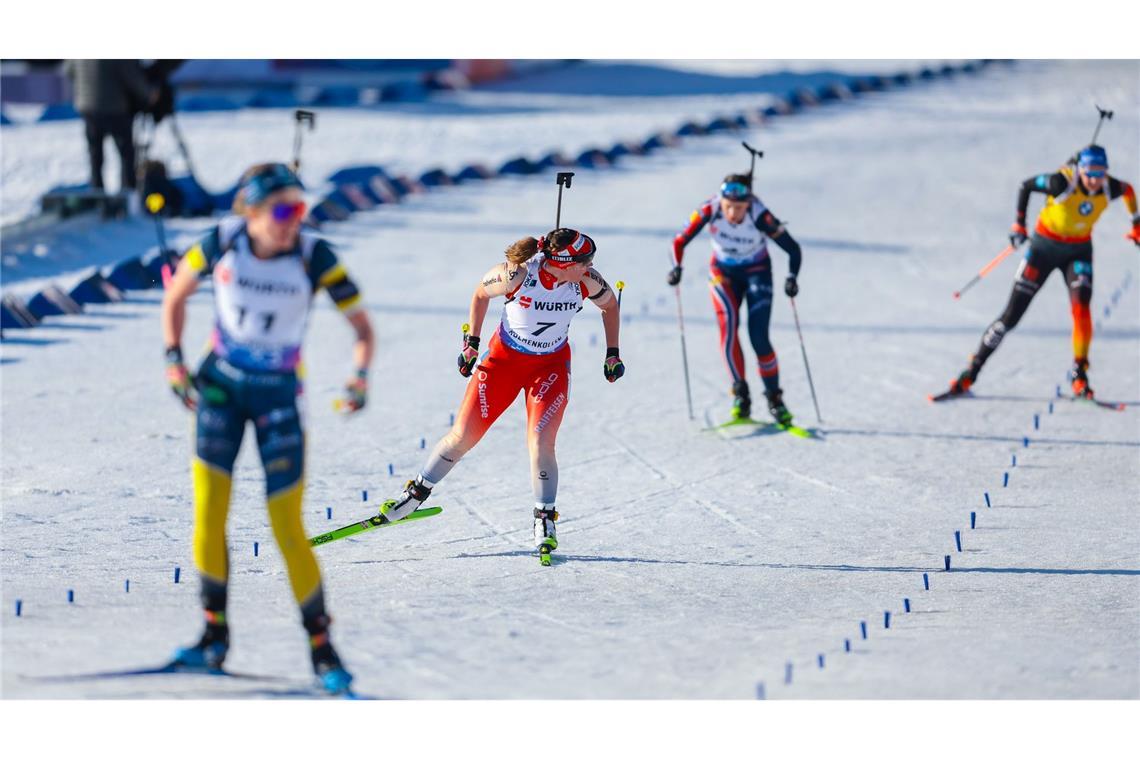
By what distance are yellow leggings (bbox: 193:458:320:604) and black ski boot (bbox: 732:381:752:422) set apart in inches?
258

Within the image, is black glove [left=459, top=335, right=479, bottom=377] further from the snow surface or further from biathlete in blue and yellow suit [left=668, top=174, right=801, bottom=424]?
biathlete in blue and yellow suit [left=668, top=174, right=801, bottom=424]

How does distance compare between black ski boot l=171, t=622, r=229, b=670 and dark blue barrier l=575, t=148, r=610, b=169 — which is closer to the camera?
black ski boot l=171, t=622, r=229, b=670

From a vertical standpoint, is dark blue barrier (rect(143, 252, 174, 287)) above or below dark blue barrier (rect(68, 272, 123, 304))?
above

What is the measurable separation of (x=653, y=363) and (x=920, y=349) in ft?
9.33

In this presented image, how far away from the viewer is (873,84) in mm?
32750

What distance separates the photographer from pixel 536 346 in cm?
1042

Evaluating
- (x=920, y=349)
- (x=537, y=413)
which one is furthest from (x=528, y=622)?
(x=920, y=349)

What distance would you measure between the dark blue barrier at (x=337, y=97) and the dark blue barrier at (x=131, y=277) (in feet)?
40.0

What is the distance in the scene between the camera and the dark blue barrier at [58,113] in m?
27.0

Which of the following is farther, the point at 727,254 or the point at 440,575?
the point at 727,254

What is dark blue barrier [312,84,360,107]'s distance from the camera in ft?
97.7

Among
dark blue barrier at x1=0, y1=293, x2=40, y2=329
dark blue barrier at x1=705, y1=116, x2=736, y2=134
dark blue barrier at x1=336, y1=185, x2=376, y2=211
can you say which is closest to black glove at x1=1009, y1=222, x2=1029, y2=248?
dark blue barrier at x1=0, y1=293, x2=40, y2=329

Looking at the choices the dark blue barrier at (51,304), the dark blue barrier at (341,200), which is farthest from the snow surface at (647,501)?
the dark blue barrier at (51,304)

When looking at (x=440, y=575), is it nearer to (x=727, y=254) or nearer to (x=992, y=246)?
(x=727, y=254)
